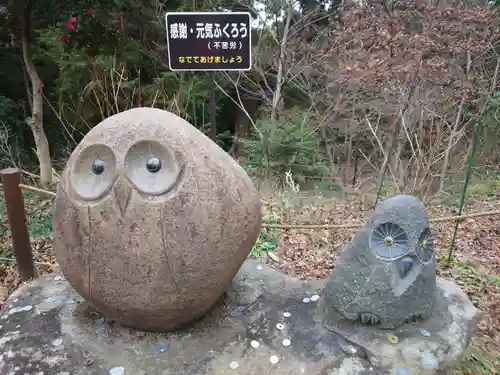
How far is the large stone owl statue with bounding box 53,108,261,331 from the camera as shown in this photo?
6.63ft

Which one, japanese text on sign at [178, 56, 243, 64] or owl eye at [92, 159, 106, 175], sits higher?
japanese text on sign at [178, 56, 243, 64]

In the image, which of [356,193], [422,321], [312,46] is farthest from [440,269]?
[312,46]

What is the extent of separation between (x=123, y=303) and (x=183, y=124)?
1006 mm

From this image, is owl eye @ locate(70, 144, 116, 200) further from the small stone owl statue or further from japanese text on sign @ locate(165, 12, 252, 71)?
japanese text on sign @ locate(165, 12, 252, 71)

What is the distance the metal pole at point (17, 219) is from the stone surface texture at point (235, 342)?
0.40 metres

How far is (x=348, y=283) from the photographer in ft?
7.70

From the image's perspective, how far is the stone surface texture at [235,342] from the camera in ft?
7.14

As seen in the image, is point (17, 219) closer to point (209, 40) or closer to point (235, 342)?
point (235, 342)

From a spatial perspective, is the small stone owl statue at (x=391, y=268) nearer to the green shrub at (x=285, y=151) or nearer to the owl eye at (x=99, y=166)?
the owl eye at (x=99, y=166)

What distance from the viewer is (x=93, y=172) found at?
209cm

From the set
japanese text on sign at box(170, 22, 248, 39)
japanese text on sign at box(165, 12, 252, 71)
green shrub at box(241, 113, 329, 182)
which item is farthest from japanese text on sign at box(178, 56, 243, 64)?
green shrub at box(241, 113, 329, 182)

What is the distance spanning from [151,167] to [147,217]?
0.25 metres

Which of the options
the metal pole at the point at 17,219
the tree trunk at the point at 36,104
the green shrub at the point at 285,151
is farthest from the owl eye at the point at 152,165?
the green shrub at the point at 285,151

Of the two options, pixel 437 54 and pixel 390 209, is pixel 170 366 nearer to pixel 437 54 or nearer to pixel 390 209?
pixel 390 209
